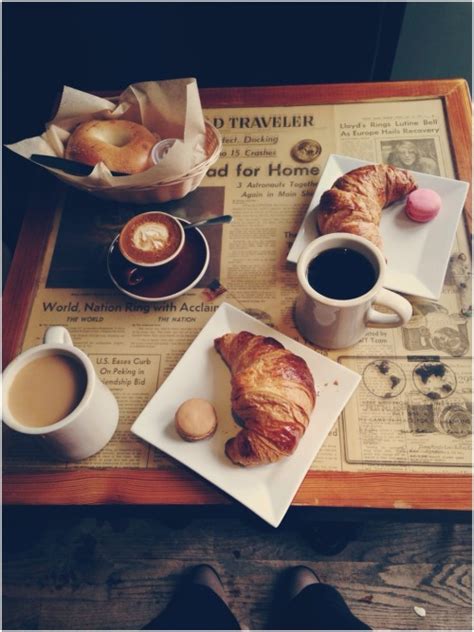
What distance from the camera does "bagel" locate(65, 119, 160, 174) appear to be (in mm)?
964

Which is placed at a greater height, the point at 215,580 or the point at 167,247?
the point at 167,247

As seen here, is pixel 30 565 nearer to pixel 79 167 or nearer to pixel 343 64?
pixel 79 167

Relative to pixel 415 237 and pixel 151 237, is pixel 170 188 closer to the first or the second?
pixel 151 237

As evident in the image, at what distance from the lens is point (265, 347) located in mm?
792

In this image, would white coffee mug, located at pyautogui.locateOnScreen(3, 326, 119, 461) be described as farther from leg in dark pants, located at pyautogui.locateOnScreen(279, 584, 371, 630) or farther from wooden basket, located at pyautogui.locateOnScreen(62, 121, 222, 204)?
leg in dark pants, located at pyautogui.locateOnScreen(279, 584, 371, 630)

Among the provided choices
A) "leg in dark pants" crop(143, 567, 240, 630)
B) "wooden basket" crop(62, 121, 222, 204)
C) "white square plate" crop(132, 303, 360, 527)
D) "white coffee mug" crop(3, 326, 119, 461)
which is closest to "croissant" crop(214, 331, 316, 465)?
"white square plate" crop(132, 303, 360, 527)

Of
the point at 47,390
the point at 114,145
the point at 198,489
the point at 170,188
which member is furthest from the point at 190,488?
the point at 114,145

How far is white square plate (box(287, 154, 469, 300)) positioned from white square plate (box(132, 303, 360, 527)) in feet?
0.59

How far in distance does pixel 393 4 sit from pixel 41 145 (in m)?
0.98

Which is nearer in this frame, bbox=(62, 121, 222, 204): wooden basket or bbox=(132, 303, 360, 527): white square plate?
bbox=(132, 303, 360, 527): white square plate

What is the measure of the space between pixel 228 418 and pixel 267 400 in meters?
0.09

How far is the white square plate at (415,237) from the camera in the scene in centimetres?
89

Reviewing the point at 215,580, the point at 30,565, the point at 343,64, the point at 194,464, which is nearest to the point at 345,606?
the point at 215,580

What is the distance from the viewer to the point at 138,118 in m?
1.06
